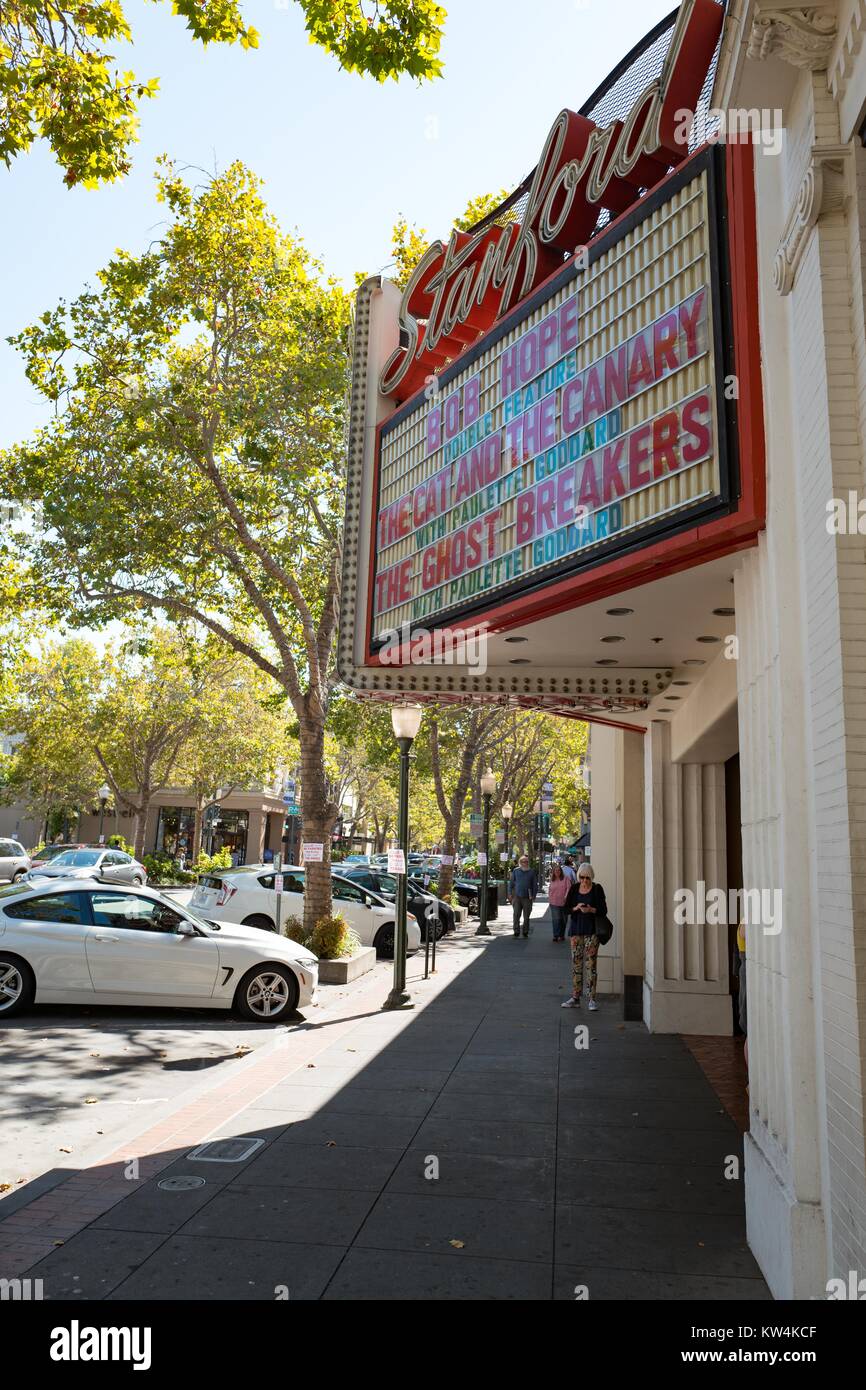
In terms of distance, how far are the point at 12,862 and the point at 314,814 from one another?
73.3 feet

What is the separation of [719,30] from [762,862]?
16.4ft

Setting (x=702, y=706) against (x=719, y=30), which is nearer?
(x=719, y=30)

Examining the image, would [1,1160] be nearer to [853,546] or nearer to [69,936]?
[69,936]

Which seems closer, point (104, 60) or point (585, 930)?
point (104, 60)

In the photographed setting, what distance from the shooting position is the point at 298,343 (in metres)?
15.6

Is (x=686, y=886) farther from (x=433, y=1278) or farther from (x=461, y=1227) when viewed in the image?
(x=433, y=1278)

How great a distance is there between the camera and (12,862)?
1309 inches

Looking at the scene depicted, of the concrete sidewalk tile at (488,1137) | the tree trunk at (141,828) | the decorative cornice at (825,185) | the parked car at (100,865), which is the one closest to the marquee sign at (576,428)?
the decorative cornice at (825,185)

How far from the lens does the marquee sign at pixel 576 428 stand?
556 centimetres

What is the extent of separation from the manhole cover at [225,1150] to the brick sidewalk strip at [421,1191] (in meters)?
0.09

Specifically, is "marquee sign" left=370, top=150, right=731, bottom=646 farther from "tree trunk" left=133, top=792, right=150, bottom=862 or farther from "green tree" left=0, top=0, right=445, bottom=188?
"tree trunk" left=133, top=792, right=150, bottom=862

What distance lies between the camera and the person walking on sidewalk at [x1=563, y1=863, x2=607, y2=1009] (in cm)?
1213

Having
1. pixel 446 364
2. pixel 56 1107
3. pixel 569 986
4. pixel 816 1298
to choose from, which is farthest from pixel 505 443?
pixel 569 986

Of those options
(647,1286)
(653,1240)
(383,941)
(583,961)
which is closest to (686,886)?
(583,961)
